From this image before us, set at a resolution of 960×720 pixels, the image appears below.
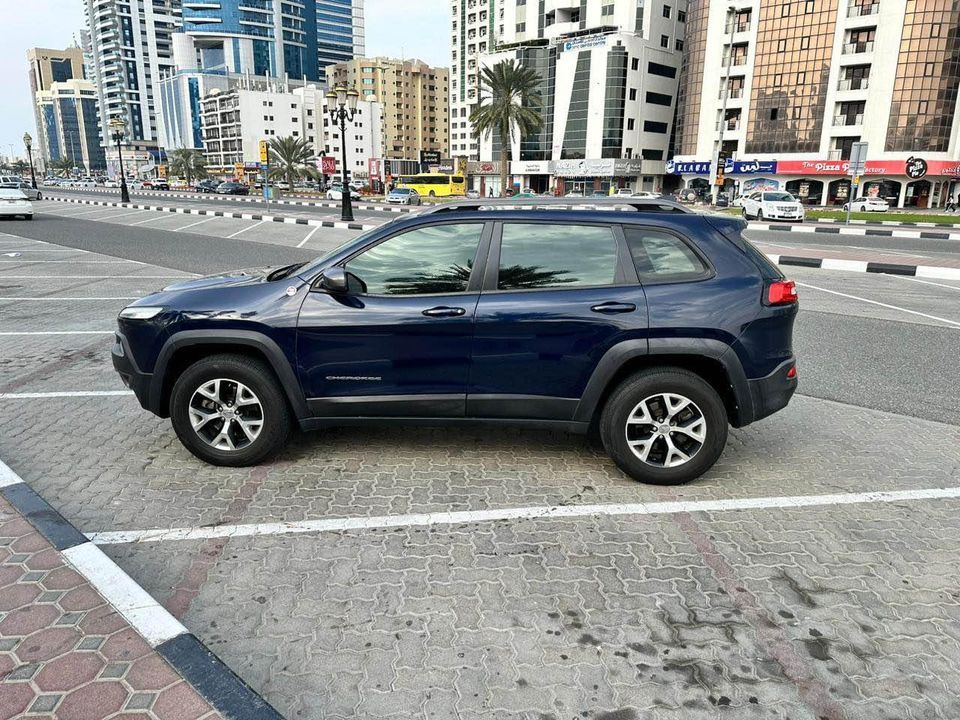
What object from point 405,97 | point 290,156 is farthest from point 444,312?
point 405,97

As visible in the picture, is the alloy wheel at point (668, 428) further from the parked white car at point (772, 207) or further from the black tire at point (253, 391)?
the parked white car at point (772, 207)

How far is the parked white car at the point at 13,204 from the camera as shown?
87.4 ft

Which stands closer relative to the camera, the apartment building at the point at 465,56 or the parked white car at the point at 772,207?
the parked white car at the point at 772,207

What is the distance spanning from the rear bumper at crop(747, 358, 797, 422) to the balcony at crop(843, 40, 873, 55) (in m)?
61.5

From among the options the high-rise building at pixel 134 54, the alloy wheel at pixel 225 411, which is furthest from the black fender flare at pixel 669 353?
the high-rise building at pixel 134 54

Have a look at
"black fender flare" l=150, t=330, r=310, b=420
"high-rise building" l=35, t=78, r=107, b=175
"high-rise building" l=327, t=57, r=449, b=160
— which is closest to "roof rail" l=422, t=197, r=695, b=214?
"black fender flare" l=150, t=330, r=310, b=420

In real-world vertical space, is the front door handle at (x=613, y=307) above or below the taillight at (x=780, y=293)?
below

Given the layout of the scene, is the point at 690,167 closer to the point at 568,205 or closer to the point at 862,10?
the point at 862,10

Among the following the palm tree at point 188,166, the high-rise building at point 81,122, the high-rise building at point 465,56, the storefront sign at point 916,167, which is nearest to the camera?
the storefront sign at point 916,167

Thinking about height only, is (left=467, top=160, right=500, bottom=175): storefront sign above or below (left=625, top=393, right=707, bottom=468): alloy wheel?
above

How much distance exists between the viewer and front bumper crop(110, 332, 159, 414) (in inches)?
169

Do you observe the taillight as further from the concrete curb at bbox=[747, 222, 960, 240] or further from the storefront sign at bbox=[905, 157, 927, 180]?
the storefront sign at bbox=[905, 157, 927, 180]

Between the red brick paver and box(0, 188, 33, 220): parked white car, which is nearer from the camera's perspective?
the red brick paver

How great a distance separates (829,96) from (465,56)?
247 ft
